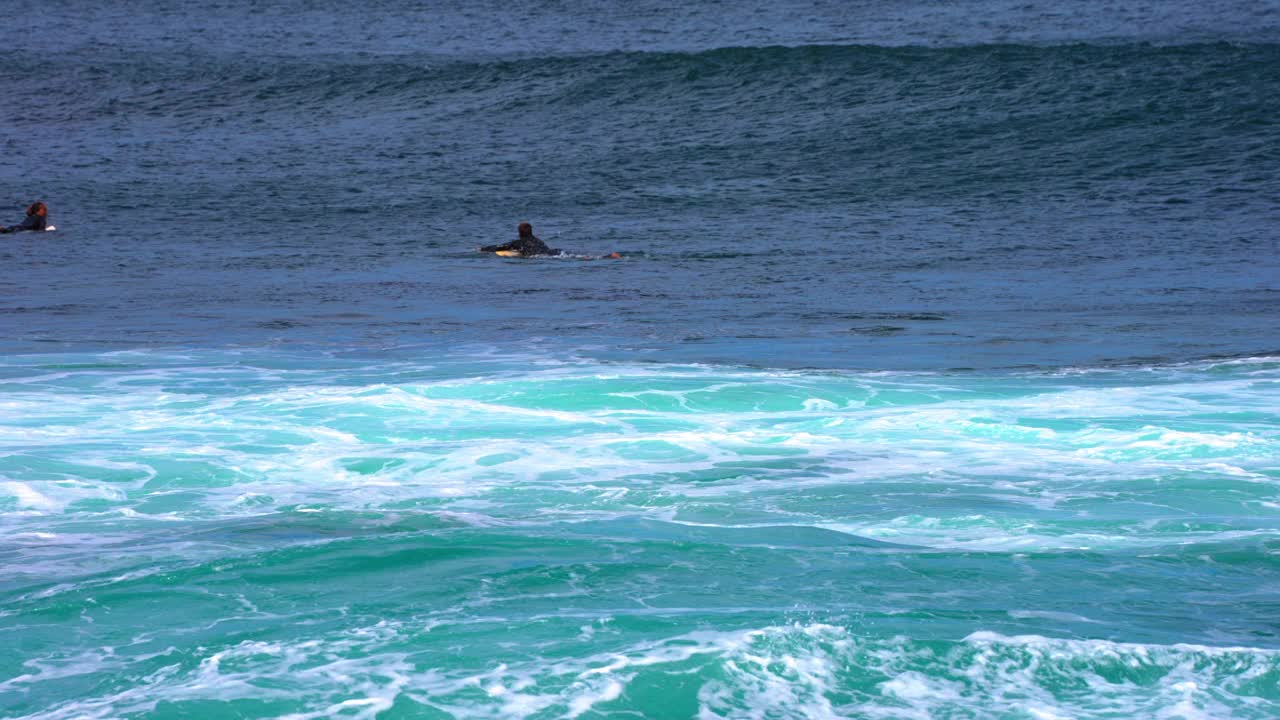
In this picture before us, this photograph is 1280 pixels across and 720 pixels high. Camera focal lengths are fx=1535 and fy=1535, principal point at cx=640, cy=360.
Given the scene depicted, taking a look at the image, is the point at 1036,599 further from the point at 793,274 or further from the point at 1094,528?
the point at 793,274

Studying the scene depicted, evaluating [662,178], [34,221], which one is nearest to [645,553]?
[34,221]

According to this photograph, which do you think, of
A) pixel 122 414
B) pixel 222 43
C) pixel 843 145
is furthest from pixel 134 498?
pixel 222 43

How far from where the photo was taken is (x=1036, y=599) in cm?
585

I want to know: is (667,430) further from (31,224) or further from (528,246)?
(31,224)

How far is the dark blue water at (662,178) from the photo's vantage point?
15.9 metres

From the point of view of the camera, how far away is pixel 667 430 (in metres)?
9.94

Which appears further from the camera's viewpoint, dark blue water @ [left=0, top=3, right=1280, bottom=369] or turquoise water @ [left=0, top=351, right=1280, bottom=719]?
dark blue water @ [left=0, top=3, right=1280, bottom=369]

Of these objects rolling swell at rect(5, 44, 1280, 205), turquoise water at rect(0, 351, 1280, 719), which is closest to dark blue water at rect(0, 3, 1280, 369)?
rolling swell at rect(5, 44, 1280, 205)

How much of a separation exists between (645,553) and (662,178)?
25195mm

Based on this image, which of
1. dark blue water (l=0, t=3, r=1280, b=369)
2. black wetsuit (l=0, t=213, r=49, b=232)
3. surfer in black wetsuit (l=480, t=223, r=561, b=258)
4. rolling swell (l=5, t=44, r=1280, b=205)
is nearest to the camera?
dark blue water (l=0, t=3, r=1280, b=369)

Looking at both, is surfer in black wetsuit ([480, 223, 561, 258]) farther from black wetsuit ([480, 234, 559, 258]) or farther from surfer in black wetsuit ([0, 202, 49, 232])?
surfer in black wetsuit ([0, 202, 49, 232])

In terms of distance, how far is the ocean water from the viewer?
5.28 metres

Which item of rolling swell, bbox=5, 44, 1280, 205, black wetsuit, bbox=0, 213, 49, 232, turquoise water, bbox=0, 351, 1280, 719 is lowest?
turquoise water, bbox=0, 351, 1280, 719

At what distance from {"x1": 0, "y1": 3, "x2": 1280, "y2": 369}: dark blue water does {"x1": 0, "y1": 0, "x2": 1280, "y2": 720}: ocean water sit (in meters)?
0.17
